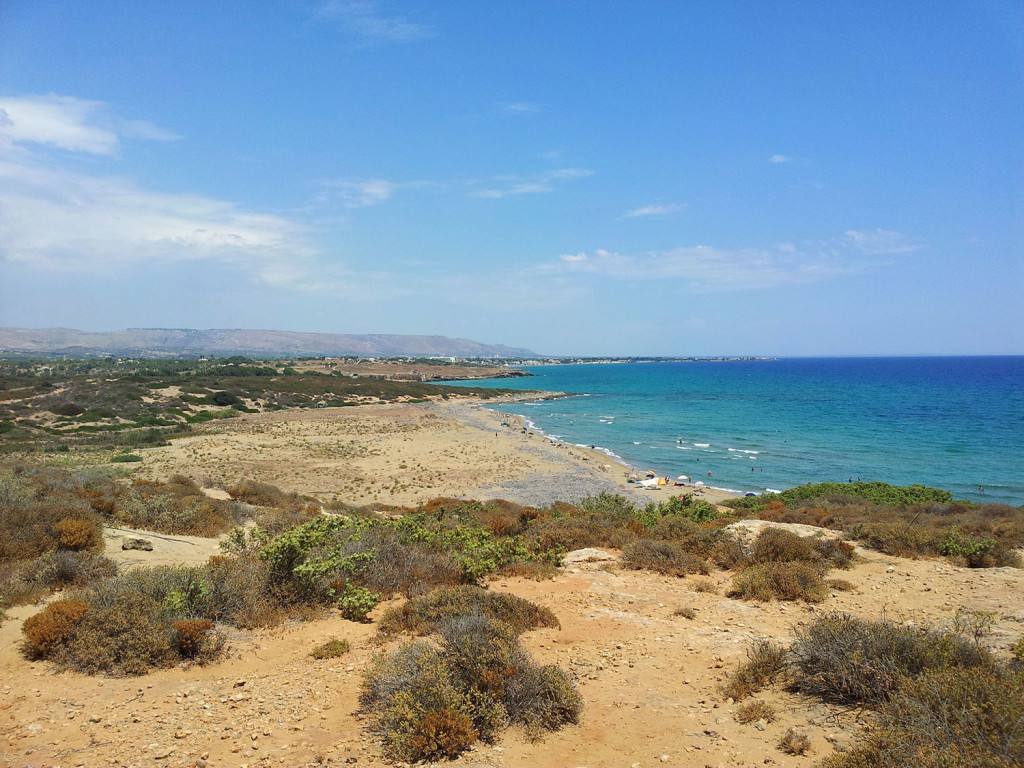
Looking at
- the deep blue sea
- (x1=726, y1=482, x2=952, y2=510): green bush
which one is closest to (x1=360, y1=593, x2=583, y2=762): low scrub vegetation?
(x1=726, y1=482, x2=952, y2=510): green bush

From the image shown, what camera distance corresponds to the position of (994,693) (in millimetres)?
4461

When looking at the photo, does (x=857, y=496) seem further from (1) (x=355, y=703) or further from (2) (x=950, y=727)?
(1) (x=355, y=703)

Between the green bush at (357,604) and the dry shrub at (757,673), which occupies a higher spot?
the dry shrub at (757,673)

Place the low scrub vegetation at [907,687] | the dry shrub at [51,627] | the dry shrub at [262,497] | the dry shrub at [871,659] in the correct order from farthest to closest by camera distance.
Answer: the dry shrub at [262,497] → the dry shrub at [51,627] → the dry shrub at [871,659] → the low scrub vegetation at [907,687]

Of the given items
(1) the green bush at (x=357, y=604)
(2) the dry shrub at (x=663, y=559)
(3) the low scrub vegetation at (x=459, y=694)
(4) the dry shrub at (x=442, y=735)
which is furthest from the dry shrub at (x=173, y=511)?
(4) the dry shrub at (x=442, y=735)

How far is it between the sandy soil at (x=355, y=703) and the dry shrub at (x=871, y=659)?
29 cm

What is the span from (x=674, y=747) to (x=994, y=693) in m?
2.59

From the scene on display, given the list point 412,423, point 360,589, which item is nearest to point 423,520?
point 360,589

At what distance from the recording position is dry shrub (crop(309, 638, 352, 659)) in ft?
23.2

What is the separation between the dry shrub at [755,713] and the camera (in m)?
5.59

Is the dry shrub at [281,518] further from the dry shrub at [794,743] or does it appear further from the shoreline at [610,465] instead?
the shoreline at [610,465]

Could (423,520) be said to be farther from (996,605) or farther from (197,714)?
(996,605)

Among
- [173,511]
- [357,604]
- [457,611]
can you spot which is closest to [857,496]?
[457,611]

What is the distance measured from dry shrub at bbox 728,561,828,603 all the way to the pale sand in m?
16.0
